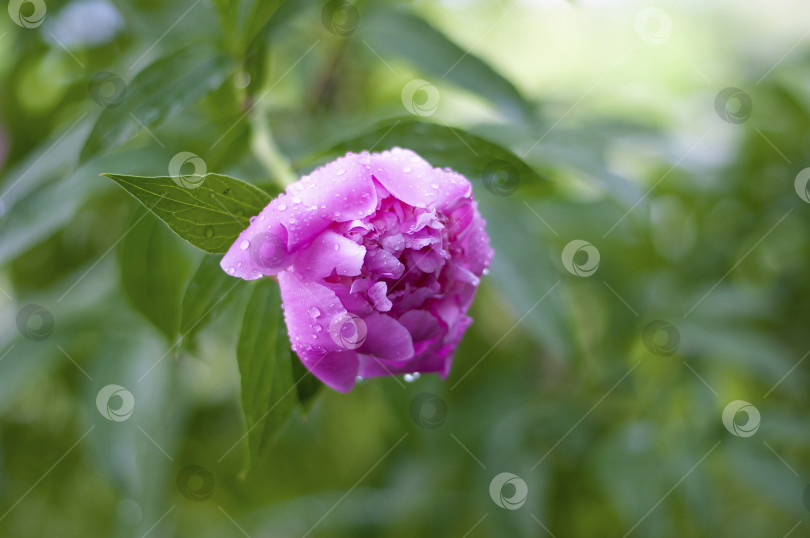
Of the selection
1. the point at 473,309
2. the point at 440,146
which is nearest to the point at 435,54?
the point at 440,146

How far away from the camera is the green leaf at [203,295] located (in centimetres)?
55

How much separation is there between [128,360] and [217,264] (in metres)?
0.44

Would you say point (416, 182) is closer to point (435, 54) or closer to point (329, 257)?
point (329, 257)

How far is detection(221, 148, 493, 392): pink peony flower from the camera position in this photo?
47 centimetres

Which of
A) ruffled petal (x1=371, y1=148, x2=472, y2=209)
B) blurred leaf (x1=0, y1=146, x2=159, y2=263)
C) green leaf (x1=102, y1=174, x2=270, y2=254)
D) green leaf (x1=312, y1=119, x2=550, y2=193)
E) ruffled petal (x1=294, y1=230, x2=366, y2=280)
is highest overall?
green leaf (x1=312, y1=119, x2=550, y2=193)

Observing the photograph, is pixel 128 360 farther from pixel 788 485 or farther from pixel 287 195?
pixel 788 485

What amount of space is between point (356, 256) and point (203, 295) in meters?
0.16

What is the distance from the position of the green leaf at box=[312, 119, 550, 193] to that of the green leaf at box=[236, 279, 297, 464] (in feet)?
0.53

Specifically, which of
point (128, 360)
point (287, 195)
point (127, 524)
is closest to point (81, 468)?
point (127, 524)

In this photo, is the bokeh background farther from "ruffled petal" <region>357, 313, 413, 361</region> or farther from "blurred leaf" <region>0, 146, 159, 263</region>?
"ruffled petal" <region>357, 313, 413, 361</region>

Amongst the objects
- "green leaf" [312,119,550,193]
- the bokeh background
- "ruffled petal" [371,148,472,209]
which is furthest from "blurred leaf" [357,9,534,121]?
"ruffled petal" [371,148,472,209]

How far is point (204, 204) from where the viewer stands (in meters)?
0.49

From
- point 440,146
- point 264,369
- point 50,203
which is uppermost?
point 440,146

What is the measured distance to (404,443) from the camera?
3.97 feet
